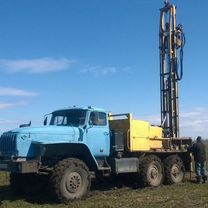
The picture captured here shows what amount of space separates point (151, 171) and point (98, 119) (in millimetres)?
3322

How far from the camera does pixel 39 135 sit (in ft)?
46.4

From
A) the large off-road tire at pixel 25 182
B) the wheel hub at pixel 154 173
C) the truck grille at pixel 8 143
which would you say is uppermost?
the truck grille at pixel 8 143

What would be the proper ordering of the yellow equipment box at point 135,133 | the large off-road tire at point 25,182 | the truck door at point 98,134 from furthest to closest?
the yellow equipment box at point 135,133, the truck door at point 98,134, the large off-road tire at point 25,182

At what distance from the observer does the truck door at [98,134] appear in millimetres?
15500

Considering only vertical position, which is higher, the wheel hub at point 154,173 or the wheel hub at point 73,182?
the wheel hub at point 154,173

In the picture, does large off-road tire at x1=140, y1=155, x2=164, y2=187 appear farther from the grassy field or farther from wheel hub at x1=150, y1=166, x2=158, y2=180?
the grassy field

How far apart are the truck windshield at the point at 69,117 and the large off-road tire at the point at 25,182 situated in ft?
6.37

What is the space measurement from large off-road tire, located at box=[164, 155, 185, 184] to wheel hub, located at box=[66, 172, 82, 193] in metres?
5.26

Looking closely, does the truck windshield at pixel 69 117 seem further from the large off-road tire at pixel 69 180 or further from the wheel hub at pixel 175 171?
the wheel hub at pixel 175 171

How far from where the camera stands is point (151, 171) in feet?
58.1

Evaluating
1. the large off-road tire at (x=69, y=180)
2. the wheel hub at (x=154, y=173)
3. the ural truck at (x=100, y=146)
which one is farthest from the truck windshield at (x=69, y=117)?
the wheel hub at (x=154, y=173)

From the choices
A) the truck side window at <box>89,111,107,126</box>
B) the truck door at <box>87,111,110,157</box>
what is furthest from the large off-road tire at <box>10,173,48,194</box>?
the truck side window at <box>89,111,107,126</box>

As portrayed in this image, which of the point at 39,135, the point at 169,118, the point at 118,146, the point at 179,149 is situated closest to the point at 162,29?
the point at 169,118

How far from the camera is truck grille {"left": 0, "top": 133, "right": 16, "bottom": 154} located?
1388 centimetres
